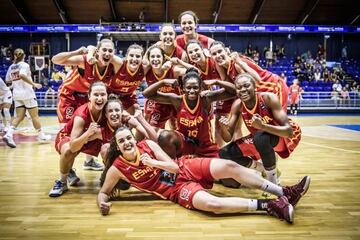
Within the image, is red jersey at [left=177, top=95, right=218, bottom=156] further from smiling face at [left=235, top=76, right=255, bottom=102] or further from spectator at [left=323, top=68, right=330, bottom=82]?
spectator at [left=323, top=68, right=330, bottom=82]

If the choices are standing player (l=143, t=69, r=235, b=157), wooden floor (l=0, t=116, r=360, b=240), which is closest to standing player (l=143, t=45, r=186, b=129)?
standing player (l=143, t=69, r=235, b=157)

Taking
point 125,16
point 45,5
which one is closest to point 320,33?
point 125,16

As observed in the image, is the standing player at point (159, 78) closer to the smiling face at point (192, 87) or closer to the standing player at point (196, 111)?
the standing player at point (196, 111)

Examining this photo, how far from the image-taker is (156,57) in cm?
423

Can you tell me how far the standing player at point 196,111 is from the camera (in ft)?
12.0

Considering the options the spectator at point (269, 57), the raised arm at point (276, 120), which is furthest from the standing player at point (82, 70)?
the spectator at point (269, 57)

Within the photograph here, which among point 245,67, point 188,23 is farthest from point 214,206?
point 188,23

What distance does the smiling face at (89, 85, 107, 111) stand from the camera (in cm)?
354

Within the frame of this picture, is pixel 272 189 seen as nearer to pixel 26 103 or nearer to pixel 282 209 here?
pixel 282 209

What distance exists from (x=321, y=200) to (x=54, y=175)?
3.19 meters

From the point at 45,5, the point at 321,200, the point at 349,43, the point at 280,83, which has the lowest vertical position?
the point at 321,200

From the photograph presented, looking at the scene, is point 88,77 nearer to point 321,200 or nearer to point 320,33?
point 321,200

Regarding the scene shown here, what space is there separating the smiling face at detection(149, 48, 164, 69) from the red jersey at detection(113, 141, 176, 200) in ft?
3.96

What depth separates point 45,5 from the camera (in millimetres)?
18047
